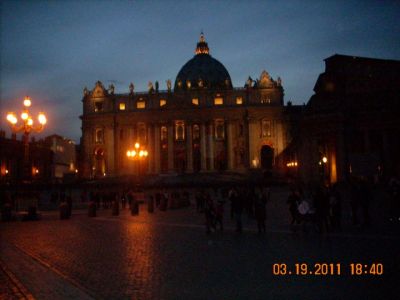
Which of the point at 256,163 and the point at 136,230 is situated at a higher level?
the point at 256,163

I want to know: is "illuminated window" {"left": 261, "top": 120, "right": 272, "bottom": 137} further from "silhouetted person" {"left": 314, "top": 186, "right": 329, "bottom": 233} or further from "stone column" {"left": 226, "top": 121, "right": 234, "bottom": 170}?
"silhouetted person" {"left": 314, "top": 186, "right": 329, "bottom": 233}

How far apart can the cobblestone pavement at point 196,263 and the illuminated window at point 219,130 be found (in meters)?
62.5

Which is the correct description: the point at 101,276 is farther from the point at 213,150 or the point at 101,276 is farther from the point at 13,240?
the point at 213,150

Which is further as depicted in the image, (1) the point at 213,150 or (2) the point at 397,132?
(1) the point at 213,150

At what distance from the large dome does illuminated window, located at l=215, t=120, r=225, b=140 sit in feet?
35.5

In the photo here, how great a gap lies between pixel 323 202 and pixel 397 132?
2482 centimetres

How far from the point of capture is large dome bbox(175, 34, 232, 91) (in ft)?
291

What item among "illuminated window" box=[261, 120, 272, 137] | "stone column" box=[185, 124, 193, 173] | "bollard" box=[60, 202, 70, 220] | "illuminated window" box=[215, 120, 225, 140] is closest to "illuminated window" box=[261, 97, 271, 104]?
"illuminated window" box=[261, 120, 272, 137]

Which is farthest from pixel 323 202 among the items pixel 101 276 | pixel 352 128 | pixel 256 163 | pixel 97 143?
pixel 97 143

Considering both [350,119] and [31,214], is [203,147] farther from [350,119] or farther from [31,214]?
[31,214]

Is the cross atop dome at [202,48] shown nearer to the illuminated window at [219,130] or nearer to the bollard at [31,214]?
the illuminated window at [219,130]

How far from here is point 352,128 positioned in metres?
37.1

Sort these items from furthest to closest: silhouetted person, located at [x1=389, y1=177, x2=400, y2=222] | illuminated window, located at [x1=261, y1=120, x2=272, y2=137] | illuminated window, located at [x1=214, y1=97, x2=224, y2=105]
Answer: illuminated window, located at [x1=214, y1=97, x2=224, y2=105] < illuminated window, located at [x1=261, y1=120, x2=272, y2=137] < silhouetted person, located at [x1=389, y1=177, x2=400, y2=222]
